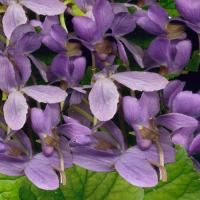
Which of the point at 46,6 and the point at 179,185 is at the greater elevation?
the point at 46,6

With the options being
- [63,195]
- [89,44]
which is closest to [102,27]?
[89,44]

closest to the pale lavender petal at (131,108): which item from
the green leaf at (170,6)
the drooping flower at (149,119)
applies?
the drooping flower at (149,119)

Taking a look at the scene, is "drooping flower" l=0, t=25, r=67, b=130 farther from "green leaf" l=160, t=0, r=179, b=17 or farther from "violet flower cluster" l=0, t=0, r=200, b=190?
"green leaf" l=160, t=0, r=179, b=17

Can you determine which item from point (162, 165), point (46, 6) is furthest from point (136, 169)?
point (46, 6)

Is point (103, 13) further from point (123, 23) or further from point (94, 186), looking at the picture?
point (94, 186)

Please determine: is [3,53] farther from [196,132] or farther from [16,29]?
[196,132]

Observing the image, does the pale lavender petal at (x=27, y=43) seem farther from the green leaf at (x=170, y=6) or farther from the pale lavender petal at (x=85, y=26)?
the green leaf at (x=170, y=6)
